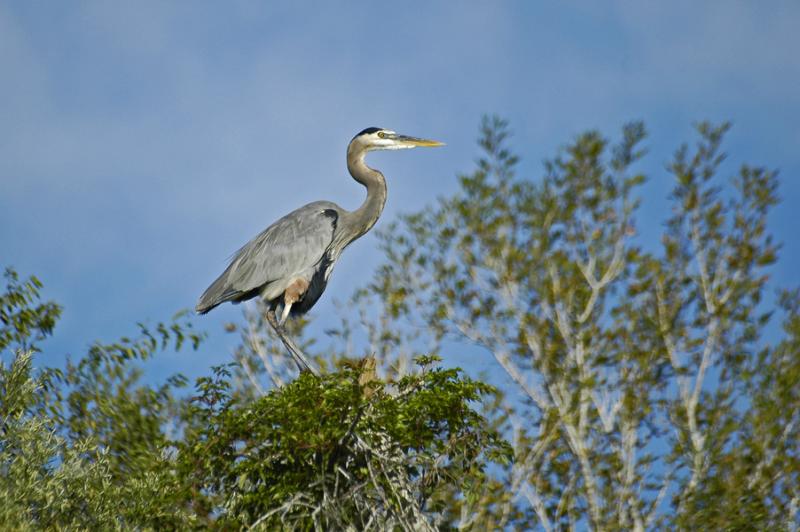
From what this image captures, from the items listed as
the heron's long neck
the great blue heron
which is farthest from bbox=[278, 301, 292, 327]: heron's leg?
the heron's long neck

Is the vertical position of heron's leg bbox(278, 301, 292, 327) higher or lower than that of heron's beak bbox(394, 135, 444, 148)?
lower

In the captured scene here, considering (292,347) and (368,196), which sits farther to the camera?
(368,196)

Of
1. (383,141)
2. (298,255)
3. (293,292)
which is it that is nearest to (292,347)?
(293,292)

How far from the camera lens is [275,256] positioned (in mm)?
11070

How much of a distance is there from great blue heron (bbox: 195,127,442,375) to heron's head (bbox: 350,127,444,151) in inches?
0.5

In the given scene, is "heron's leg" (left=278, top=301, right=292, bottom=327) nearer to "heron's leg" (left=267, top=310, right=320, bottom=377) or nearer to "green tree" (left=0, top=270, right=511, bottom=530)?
"heron's leg" (left=267, top=310, right=320, bottom=377)

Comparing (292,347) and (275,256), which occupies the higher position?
(275,256)

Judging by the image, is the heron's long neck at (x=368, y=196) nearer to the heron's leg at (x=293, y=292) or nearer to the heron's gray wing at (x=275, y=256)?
the heron's gray wing at (x=275, y=256)

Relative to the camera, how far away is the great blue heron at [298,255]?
10969mm

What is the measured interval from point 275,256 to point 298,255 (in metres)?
0.25

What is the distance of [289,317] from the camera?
1131cm

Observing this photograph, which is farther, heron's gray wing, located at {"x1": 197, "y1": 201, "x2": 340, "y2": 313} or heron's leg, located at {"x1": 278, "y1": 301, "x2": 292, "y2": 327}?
heron's gray wing, located at {"x1": 197, "y1": 201, "x2": 340, "y2": 313}

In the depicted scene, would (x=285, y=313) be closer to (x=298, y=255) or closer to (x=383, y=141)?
(x=298, y=255)

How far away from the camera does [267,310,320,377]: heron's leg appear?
10.1 metres
